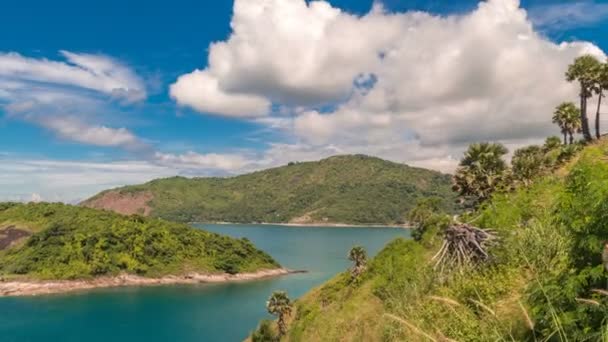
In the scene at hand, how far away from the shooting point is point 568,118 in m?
77.5

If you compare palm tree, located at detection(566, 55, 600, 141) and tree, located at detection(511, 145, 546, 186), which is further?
palm tree, located at detection(566, 55, 600, 141)

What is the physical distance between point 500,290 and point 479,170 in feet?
138

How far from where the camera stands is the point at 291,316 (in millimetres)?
95062

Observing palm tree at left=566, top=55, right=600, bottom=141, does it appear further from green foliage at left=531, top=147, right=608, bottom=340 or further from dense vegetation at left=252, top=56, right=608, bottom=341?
green foliage at left=531, top=147, right=608, bottom=340

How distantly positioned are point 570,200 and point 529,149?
77.6 metres

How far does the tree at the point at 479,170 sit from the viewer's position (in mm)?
57750

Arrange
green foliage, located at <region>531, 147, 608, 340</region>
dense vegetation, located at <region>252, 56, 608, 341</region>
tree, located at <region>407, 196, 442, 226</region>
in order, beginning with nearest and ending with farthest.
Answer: green foliage, located at <region>531, 147, 608, 340</region>, dense vegetation, located at <region>252, 56, 608, 341</region>, tree, located at <region>407, 196, 442, 226</region>

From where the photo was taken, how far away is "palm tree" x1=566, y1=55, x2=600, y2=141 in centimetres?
6975

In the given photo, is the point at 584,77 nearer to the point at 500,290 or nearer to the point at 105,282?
the point at 500,290

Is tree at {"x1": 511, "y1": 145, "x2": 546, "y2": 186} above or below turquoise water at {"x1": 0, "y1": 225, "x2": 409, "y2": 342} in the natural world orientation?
above

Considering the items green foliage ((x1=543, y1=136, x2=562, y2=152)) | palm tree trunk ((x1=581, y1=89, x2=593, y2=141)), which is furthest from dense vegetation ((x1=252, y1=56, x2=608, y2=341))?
green foliage ((x1=543, y1=136, x2=562, y2=152))

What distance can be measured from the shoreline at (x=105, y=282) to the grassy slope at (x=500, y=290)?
501ft

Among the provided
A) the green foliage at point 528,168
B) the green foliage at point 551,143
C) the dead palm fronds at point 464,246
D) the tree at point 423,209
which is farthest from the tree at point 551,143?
the dead palm fronds at point 464,246

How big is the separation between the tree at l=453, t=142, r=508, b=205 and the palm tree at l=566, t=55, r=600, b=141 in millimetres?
20229
